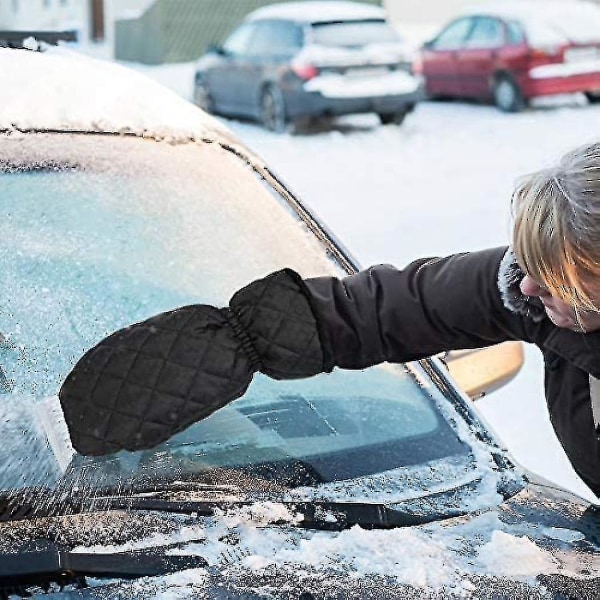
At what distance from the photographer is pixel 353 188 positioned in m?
8.20

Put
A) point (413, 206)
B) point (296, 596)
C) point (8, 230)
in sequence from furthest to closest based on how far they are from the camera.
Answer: point (413, 206) → point (8, 230) → point (296, 596)

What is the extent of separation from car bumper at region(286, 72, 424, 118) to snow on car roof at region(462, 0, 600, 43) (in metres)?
1.88

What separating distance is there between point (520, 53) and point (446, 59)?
1.47m

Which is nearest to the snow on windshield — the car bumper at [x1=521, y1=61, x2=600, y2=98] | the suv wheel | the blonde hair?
the blonde hair

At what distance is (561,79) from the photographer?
12258mm

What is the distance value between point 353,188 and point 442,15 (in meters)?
16.5

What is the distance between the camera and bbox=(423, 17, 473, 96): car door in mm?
13312

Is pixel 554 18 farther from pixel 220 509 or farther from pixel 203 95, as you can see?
pixel 220 509

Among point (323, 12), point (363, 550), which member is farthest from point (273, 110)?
point (363, 550)

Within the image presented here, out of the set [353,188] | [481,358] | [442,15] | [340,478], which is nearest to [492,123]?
[353,188]

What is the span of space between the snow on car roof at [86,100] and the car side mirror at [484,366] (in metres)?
0.70

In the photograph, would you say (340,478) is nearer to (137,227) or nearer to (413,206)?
(137,227)

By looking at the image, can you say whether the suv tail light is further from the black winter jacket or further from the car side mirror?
the black winter jacket

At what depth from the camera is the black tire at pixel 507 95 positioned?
12344mm
